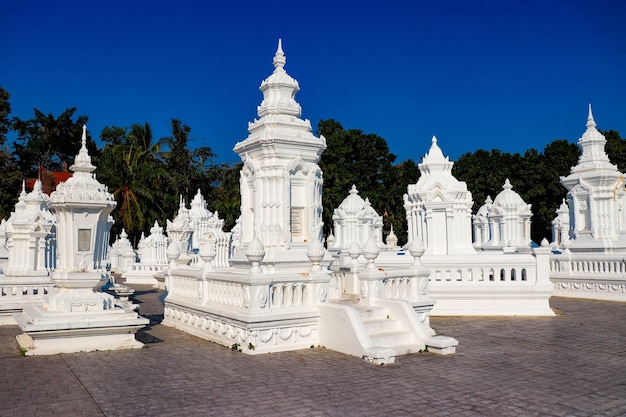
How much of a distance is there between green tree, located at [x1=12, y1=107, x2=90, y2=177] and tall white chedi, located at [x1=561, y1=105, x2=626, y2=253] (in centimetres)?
4593

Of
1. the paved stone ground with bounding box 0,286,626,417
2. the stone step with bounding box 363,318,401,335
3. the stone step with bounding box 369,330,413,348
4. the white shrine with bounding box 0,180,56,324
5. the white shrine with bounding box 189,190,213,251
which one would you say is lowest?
the paved stone ground with bounding box 0,286,626,417

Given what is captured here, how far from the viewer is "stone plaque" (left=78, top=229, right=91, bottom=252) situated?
11.8 m

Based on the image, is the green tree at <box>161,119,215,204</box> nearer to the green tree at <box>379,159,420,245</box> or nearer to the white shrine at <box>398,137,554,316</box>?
the green tree at <box>379,159,420,245</box>

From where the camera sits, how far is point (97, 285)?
11.6m

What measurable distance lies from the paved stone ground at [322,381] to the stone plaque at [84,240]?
2325 millimetres

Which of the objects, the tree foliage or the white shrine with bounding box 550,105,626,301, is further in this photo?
the tree foliage

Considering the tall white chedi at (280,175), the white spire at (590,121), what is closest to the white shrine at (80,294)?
the tall white chedi at (280,175)

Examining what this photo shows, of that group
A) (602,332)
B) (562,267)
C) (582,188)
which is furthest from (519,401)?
(582,188)

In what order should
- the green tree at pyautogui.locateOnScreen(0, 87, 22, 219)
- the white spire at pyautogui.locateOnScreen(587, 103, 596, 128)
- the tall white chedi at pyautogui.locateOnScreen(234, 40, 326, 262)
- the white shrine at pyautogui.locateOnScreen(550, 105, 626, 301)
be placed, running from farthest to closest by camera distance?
the green tree at pyautogui.locateOnScreen(0, 87, 22, 219), the white spire at pyautogui.locateOnScreen(587, 103, 596, 128), the white shrine at pyautogui.locateOnScreen(550, 105, 626, 301), the tall white chedi at pyautogui.locateOnScreen(234, 40, 326, 262)

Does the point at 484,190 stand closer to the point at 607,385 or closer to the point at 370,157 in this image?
the point at 370,157

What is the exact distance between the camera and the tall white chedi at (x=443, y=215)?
1953cm

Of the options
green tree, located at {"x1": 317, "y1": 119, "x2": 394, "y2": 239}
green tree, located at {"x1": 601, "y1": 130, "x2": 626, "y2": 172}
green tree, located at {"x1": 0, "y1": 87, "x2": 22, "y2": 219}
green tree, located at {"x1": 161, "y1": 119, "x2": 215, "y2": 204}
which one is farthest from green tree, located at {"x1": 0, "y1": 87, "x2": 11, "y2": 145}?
green tree, located at {"x1": 601, "y1": 130, "x2": 626, "y2": 172}

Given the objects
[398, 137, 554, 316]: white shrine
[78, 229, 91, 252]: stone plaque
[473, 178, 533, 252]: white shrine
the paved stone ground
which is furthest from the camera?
[473, 178, 533, 252]: white shrine

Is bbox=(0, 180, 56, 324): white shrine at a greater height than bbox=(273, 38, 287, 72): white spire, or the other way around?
bbox=(273, 38, 287, 72): white spire
